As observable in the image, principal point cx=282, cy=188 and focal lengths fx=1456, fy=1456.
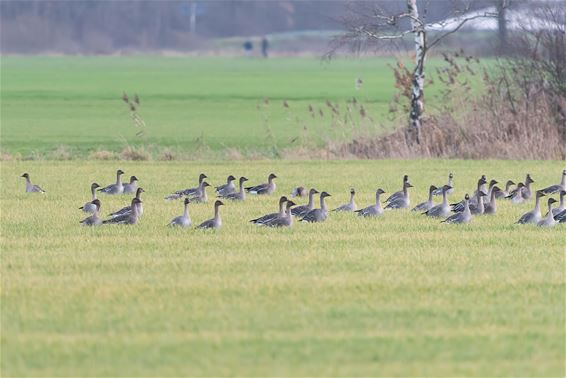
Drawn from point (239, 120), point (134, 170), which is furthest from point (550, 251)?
point (239, 120)

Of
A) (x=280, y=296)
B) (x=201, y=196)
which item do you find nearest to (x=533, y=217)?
(x=201, y=196)

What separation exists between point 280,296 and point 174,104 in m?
44.2

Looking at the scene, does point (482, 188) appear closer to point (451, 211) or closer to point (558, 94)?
point (451, 211)

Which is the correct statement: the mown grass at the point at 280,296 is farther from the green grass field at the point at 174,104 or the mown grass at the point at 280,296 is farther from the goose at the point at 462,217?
the green grass field at the point at 174,104

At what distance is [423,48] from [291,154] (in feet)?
11.8

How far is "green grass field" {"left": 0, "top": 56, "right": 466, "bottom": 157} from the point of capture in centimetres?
3762

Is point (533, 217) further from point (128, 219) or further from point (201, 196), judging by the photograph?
point (201, 196)

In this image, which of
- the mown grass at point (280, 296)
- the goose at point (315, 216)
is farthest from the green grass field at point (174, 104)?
the mown grass at point (280, 296)

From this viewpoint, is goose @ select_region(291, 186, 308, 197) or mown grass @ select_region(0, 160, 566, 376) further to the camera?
goose @ select_region(291, 186, 308, 197)

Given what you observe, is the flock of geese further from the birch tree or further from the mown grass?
the birch tree

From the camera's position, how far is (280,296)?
1234 centimetres

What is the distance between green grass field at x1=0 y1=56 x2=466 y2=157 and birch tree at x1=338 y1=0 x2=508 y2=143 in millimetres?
726

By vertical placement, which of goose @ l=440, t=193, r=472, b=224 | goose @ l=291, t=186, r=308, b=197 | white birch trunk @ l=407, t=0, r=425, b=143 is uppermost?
white birch trunk @ l=407, t=0, r=425, b=143

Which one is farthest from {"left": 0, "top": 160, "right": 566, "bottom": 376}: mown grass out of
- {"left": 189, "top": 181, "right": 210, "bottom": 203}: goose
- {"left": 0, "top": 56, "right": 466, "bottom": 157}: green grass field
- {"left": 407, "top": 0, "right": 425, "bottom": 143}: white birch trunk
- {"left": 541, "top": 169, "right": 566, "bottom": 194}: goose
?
{"left": 0, "top": 56, "right": 466, "bottom": 157}: green grass field
